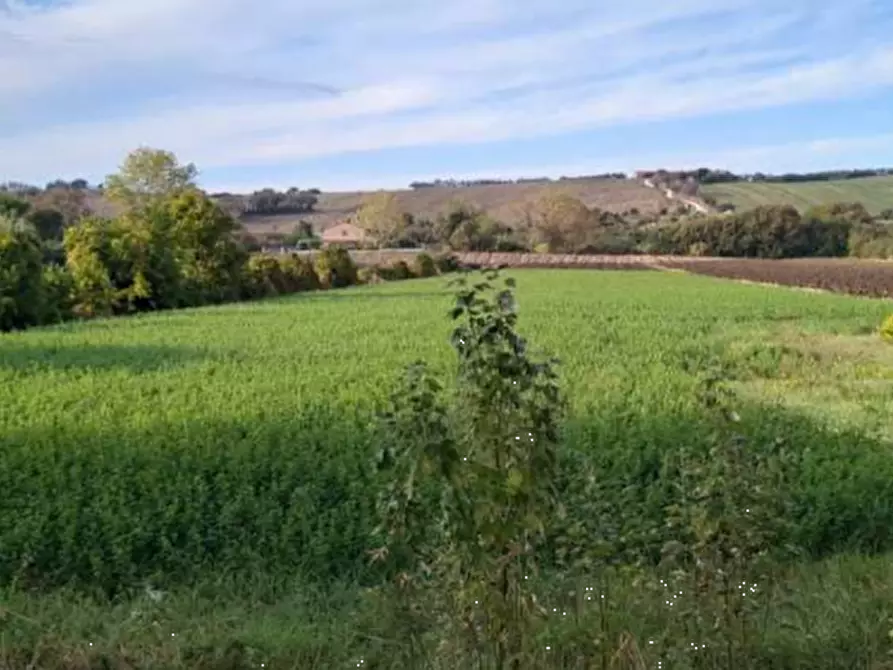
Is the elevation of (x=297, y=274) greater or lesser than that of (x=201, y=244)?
lesser

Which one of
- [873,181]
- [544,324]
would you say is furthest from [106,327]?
[873,181]

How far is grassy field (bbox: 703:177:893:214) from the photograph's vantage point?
330 feet

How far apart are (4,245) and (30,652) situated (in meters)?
29.6

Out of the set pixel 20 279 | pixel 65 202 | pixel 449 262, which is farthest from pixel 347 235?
pixel 449 262

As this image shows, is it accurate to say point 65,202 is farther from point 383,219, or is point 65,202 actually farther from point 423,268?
point 423,268

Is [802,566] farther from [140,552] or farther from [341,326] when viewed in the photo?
[341,326]

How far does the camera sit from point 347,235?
339 ft

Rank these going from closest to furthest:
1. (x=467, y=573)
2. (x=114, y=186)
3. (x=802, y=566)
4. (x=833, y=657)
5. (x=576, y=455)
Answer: (x=467, y=573) < (x=833, y=657) < (x=576, y=455) < (x=802, y=566) < (x=114, y=186)

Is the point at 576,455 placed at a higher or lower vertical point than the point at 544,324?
higher

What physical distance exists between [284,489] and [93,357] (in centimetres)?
1229

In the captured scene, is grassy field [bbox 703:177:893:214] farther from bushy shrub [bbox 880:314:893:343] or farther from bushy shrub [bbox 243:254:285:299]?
bushy shrub [bbox 880:314:893:343]

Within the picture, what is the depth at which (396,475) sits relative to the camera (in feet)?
11.9

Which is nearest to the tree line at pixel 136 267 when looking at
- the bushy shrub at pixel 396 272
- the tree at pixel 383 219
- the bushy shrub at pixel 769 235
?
the bushy shrub at pixel 396 272

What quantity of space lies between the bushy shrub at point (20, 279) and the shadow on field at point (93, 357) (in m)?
10.0
